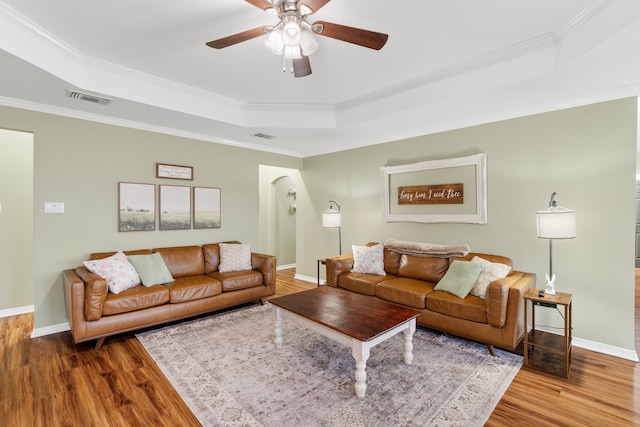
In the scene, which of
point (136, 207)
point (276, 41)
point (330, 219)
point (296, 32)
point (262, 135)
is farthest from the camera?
point (330, 219)

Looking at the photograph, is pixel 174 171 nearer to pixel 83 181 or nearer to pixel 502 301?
pixel 83 181

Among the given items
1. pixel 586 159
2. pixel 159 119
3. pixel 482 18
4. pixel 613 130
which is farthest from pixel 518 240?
pixel 159 119

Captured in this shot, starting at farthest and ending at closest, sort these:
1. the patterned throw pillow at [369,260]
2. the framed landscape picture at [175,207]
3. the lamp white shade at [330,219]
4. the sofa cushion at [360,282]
Answer: the lamp white shade at [330,219] < the framed landscape picture at [175,207] < the patterned throw pillow at [369,260] < the sofa cushion at [360,282]

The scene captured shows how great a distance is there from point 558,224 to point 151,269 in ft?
13.9

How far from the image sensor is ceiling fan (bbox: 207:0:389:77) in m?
1.77

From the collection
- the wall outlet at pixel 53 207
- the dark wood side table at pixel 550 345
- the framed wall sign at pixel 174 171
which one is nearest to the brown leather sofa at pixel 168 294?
the wall outlet at pixel 53 207

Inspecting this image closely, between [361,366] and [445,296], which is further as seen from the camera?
[445,296]

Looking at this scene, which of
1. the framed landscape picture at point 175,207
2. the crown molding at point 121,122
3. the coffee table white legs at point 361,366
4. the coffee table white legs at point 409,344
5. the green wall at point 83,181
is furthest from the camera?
the framed landscape picture at point 175,207

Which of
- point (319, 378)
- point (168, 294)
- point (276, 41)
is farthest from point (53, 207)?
point (319, 378)

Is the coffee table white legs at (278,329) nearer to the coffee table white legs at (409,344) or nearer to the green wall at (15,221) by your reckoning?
the coffee table white legs at (409,344)

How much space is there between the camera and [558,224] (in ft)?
8.63

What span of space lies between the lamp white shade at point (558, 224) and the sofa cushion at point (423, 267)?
116 centimetres

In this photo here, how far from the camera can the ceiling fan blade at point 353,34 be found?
70.7 inches

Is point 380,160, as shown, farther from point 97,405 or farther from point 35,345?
point 35,345
